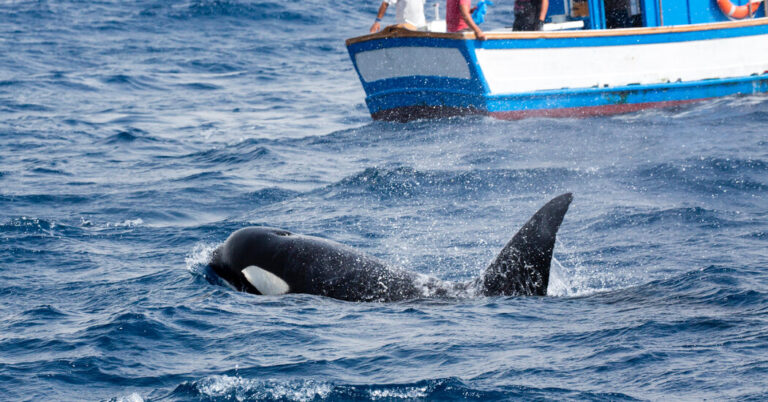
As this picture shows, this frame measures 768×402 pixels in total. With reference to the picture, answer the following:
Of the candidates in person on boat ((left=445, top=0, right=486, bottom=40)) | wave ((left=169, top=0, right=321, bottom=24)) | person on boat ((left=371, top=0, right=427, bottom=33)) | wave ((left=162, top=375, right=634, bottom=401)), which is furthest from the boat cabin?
wave ((left=169, top=0, right=321, bottom=24))

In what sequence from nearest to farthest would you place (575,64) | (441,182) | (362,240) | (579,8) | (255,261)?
(255,261)
(362,240)
(441,182)
(575,64)
(579,8)

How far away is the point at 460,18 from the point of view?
18.0 meters

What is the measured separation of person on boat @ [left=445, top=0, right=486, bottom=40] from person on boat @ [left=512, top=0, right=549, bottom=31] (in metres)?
0.97

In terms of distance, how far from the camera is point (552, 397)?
235 inches

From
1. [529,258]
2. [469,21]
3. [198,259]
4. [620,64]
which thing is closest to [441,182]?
[469,21]

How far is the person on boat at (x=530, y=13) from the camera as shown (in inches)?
701

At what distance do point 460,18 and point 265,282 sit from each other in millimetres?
10818

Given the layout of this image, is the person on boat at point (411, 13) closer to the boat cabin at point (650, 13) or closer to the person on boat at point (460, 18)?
the person on boat at point (460, 18)

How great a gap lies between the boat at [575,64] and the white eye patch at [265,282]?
379 inches

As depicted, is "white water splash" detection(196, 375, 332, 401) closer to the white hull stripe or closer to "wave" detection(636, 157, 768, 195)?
"wave" detection(636, 157, 768, 195)

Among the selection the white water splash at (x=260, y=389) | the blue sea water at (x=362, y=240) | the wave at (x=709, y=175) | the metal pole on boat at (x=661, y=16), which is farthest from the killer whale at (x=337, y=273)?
the metal pole on boat at (x=661, y=16)

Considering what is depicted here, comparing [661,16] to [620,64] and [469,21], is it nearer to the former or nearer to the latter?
[620,64]

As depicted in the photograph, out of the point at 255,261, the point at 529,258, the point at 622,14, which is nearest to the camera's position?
the point at 529,258

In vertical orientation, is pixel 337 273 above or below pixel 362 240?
above
